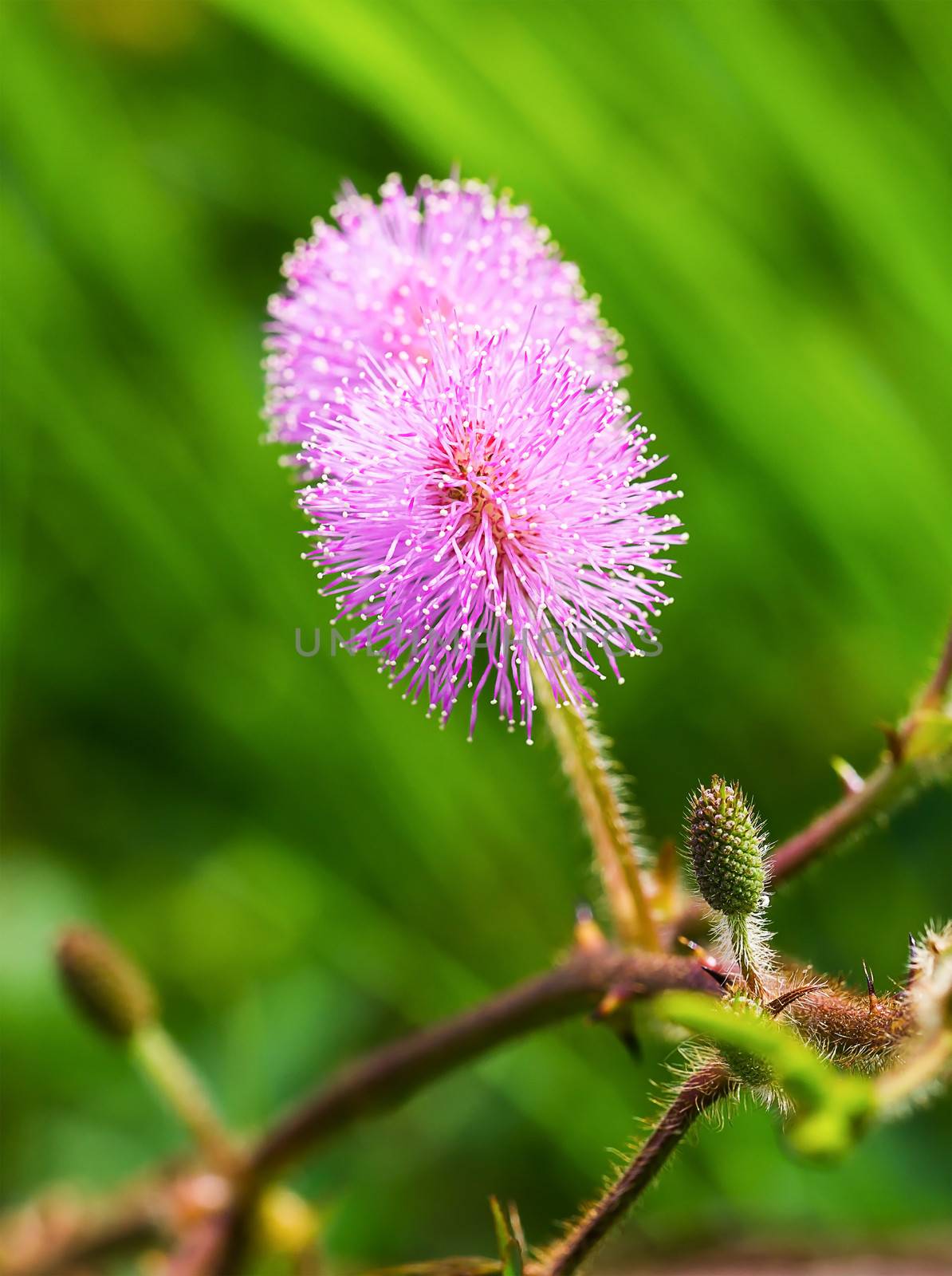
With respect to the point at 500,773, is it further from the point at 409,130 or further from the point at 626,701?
the point at 409,130

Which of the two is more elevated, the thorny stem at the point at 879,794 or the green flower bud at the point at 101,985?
the green flower bud at the point at 101,985

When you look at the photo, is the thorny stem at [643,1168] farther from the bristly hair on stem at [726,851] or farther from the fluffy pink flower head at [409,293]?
the fluffy pink flower head at [409,293]

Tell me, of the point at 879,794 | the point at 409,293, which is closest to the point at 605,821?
the point at 879,794

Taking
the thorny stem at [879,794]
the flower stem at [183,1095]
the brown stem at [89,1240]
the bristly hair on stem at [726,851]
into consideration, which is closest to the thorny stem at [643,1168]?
the bristly hair on stem at [726,851]

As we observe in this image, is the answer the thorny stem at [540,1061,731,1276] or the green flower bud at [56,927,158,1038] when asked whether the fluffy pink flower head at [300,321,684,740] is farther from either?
the green flower bud at [56,927,158,1038]

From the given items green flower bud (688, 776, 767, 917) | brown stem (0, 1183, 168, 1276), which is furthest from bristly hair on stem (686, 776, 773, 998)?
brown stem (0, 1183, 168, 1276)

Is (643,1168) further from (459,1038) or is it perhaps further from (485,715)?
(485,715)
